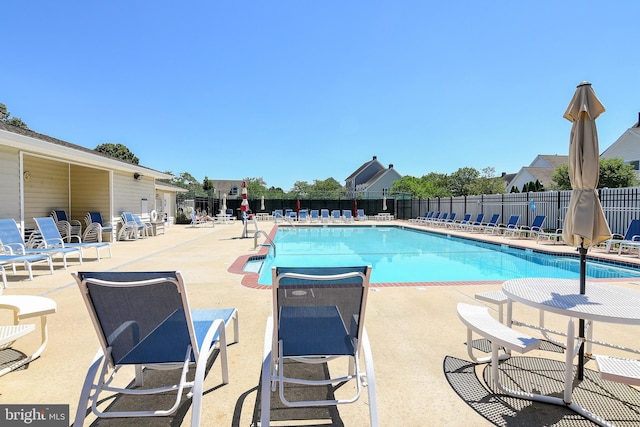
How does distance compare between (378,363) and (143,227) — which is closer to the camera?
(378,363)

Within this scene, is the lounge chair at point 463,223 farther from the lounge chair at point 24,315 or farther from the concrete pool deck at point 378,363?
the lounge chair at point 24,315

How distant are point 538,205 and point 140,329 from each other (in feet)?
53.3

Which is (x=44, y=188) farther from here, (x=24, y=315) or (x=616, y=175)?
(x=616, y=175)

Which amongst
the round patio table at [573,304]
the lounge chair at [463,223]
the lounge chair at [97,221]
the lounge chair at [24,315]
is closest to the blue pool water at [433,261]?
the lounge chair at [463,223]

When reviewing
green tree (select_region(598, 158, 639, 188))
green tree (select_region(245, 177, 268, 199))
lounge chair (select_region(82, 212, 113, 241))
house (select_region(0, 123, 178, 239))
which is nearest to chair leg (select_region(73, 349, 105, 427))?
house (select_region(0, 123, 178, 239))

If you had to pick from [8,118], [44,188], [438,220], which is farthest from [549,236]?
[8,118]

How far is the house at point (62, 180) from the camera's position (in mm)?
7066

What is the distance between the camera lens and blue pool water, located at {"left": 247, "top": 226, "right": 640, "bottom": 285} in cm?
741

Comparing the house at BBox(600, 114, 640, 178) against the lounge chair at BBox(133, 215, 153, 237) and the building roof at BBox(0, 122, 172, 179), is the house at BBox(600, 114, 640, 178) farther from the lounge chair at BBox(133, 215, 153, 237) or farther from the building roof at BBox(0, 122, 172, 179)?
the building roof at BBox(0, 122, 172, 179)

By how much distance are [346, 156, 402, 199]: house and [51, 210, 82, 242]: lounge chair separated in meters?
28.9

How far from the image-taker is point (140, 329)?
178cm

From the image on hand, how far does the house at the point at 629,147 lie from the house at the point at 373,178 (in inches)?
772

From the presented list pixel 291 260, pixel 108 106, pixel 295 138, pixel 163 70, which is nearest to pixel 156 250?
pixel 291 260

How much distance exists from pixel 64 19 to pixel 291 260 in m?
12.0
